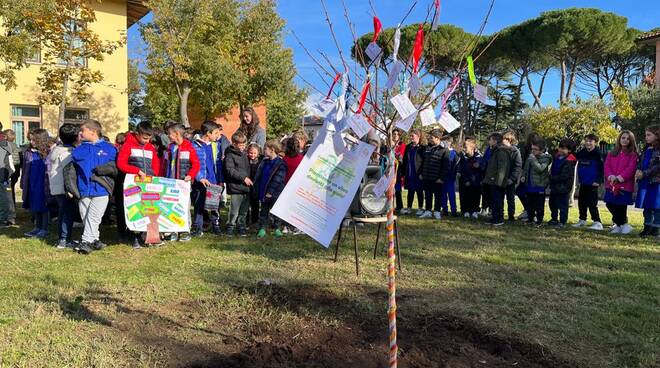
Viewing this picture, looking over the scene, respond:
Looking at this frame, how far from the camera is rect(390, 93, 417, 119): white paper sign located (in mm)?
2734

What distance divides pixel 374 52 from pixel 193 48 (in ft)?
60.2

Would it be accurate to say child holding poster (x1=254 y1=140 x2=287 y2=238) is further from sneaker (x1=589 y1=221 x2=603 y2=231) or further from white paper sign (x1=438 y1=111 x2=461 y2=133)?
sneaker (x1=589 y1=221 x2=603 y2=231)

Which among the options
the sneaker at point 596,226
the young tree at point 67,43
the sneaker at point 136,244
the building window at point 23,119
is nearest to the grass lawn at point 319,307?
the sneaker at point 136,244

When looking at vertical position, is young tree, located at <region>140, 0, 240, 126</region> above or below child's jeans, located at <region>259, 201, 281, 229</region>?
above

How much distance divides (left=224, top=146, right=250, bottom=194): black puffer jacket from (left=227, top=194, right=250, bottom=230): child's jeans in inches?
3.5

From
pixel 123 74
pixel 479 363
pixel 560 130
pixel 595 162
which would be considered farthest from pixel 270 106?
pixel 479 363

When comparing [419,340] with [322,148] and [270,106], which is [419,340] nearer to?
[322,148]

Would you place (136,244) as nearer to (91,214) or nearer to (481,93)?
(91,214)

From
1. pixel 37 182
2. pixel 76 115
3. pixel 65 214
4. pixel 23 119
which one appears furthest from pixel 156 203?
pixel 76 115

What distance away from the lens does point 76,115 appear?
2106 cm

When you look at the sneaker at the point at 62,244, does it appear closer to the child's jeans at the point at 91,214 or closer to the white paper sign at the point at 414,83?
the child's jeans at the point at 91,214

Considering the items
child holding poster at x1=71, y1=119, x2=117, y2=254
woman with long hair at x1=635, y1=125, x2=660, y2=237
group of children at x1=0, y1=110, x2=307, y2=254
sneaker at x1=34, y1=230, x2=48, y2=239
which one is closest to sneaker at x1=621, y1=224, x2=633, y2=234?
woman with long hair at x1=635, y1=125, x2=660, y2=237

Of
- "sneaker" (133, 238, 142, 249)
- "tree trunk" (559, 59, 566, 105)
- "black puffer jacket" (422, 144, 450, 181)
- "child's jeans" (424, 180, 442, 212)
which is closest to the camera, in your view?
"sneaker" (133, 238, 142, 249)

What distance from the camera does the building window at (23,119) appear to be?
19.5 meters
